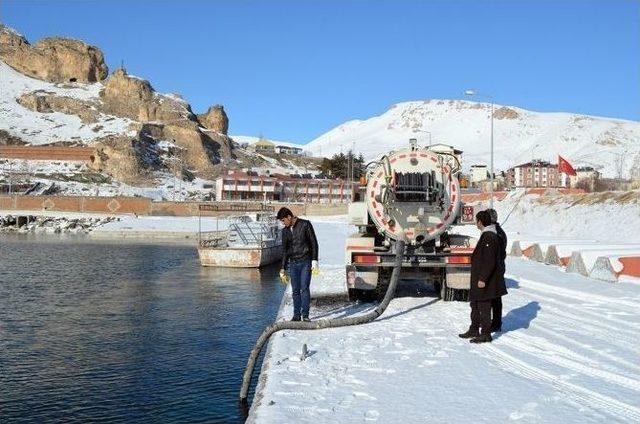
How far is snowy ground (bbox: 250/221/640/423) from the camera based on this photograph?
6.18m

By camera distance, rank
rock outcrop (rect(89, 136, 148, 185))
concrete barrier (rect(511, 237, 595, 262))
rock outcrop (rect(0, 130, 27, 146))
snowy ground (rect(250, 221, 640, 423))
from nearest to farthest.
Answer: snowy ground (rect(250, 221, 640, 423))
concrete barrier (rect(511, 237, 595, 262))
rock outcrop (rect(89, 136, 148, 185))
rock outcrop (rect(0, 130, 27, 146))

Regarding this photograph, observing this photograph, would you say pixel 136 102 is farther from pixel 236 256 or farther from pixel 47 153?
pixel 236 256

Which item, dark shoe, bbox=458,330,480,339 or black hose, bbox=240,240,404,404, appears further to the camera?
dark shoe, bbox=458,330,480,339

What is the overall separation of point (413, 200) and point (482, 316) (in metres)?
4.45

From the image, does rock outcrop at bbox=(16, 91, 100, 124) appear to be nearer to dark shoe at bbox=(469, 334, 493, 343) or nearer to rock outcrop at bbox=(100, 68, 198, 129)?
rock outcrop at bbox=(100, 68, 198, 129)

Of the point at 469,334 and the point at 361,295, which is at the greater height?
the point at 361,295

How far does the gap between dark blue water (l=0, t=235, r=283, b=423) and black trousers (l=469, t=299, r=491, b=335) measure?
12.5 feet

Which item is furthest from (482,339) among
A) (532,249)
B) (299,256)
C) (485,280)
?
(532,249)

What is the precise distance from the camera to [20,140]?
14962cm

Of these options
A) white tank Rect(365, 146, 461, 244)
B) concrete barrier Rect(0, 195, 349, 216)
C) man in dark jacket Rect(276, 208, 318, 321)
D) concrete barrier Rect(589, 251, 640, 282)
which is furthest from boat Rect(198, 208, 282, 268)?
concrete barrier Rect(0, 195, 349, 216)

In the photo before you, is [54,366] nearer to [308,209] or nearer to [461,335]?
[461,335]

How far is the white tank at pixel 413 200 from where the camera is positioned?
13383 mm

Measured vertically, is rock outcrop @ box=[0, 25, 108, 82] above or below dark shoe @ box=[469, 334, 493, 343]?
above

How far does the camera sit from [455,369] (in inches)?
306
